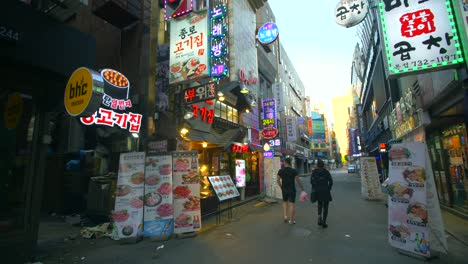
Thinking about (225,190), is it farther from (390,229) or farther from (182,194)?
(390,229)

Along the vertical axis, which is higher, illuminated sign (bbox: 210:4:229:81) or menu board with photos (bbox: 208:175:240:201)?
illuminated sign (bbox: 210:4:229:81)

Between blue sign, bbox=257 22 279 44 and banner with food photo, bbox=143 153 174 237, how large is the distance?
17.4m

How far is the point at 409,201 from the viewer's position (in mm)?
4977

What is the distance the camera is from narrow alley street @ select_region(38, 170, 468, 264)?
4.89m

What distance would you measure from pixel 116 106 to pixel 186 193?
4868 millimetres

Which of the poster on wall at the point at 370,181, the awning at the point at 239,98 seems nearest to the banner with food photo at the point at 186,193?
the awning at the point at 239,98

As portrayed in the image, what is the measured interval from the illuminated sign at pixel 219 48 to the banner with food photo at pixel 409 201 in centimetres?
706

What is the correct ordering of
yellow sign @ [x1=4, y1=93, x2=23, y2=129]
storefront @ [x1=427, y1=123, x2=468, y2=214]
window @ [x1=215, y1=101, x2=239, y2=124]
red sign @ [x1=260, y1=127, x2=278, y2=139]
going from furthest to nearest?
red sign @ [x1=260, y1=127, x2=278, y2=139] → window @ [x1=215, y1=101, x2=239, y2=124] → storefront @ [x1=427, y1=123, x2=468, y2=214] → yellow sign @ [x1=4, y1=93, x2=23, y2=129]

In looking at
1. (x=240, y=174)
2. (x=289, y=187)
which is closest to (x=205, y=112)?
(x=240, y=174)

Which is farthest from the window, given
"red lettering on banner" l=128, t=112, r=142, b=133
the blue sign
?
the blue sign

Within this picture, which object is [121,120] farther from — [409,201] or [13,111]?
[409,201]

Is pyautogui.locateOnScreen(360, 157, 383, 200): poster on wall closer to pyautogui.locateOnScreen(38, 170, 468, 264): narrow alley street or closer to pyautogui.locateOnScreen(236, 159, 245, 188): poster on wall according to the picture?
pyautogui.locateOnScreen(38, 170, 468, 264): narrow alley street

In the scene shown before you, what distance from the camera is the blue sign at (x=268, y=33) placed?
2117 centimetres

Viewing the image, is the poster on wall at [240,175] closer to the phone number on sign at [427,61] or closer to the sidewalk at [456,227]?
the sidewalk at [456,227]
